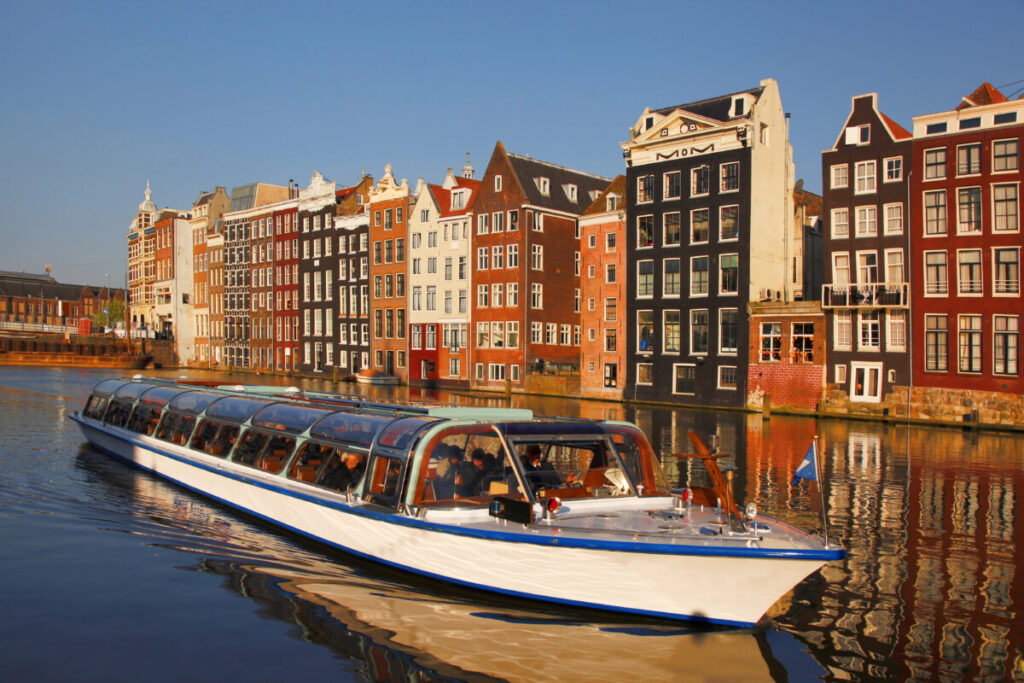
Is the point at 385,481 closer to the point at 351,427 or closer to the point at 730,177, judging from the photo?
the point at 351,427

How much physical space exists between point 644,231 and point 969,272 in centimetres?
2051

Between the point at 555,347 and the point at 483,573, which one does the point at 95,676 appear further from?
the point at 555,347

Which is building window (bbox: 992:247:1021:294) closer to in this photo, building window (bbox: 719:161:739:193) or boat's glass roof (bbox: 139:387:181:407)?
building window (bbox: 719:161:739:193)

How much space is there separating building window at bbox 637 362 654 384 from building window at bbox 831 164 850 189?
1609 centimetres

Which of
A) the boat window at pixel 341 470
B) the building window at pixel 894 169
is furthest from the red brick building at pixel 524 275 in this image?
the boat window at pixel 341 470

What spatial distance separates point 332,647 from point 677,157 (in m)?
48.8

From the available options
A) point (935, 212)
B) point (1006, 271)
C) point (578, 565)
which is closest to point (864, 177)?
point (935, 212)

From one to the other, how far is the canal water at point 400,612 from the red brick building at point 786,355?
28.0 meters

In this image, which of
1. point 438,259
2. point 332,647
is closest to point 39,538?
point 332,647

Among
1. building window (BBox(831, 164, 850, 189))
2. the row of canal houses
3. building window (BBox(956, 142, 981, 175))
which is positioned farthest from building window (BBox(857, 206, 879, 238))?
building window (BBox(956, 142, 981, 175))

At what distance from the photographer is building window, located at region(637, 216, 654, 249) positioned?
2217 inches

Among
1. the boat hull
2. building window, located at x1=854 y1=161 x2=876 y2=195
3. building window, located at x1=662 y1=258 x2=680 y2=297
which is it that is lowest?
the boat hull

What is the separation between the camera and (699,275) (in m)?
53.3

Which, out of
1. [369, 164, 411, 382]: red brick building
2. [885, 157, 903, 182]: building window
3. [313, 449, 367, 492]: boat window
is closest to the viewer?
[313, 449, 367, 492]: boat window
